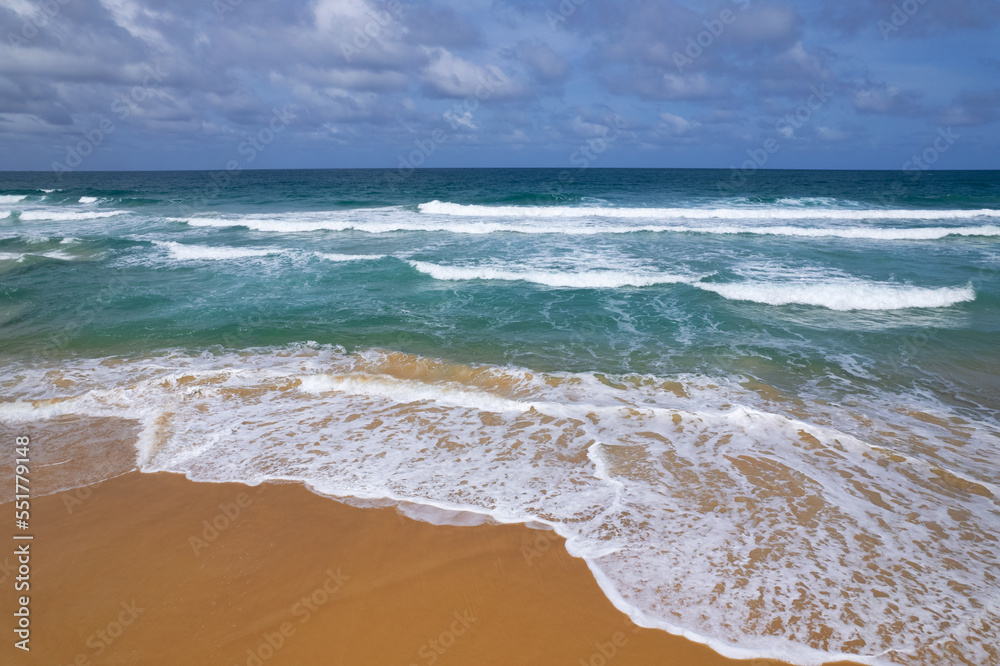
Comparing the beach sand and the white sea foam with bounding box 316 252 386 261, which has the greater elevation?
the beach sand

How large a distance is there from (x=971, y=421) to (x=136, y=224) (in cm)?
3190

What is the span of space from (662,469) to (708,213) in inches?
1041

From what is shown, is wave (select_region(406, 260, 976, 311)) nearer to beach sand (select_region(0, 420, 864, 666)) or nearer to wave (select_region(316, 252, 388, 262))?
wave (select_region(316, 252, 388, 262))

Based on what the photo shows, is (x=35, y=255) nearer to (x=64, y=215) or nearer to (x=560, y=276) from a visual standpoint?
(x=64, y=215)

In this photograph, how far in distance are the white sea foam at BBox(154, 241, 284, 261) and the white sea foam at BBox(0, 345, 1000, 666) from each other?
31.9 ft

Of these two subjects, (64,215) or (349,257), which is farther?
(64,215)

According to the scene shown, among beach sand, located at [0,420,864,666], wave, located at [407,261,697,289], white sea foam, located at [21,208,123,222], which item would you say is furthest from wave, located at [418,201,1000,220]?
beach sand, located at [0,420,864,666]

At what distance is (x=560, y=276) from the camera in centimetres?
1405

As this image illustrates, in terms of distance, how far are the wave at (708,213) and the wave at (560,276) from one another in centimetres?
1365

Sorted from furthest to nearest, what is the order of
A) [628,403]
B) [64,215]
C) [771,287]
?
[64,215] → [771,287] → [628,403]

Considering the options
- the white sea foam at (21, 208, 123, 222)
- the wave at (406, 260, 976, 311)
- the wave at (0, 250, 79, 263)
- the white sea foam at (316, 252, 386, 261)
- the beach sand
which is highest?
the wave at (406, 260, 976, 311)

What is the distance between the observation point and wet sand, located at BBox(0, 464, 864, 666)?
3.34 m

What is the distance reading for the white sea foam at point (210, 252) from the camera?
57.1 ft

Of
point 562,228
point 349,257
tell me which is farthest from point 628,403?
point 562,228
